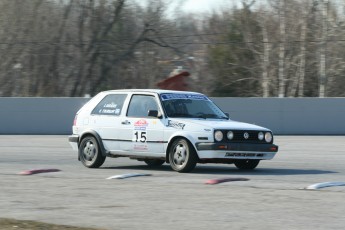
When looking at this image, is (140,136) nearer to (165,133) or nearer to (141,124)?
(141,124)

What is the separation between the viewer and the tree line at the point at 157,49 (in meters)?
40.7

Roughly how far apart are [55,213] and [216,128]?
16.6ft

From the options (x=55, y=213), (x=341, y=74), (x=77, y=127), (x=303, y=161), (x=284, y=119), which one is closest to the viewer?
(x=55, y=213)

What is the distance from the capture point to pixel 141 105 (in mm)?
15836

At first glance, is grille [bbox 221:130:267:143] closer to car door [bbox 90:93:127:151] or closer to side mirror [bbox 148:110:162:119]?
side mirror [bbox 148:110:162:119]

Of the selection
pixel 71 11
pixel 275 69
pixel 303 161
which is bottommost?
pixel 303 161

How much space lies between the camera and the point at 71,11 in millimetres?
43375

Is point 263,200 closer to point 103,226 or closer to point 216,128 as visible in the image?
point 103,226

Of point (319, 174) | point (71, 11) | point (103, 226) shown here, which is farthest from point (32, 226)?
point (71, 11)

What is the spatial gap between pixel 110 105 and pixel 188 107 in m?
1.64

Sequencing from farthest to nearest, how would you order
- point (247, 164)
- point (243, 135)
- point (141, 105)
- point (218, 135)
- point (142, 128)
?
1. point (141, 105)
2. point (247, 164)
3. point (142, 128)
4. point (243, 135)
5. point (218, 135)

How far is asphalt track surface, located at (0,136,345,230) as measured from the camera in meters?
9.51

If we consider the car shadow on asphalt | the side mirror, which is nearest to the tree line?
the car shadow on asphalt

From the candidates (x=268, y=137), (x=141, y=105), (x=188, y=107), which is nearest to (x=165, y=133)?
(x=188, y=107)
